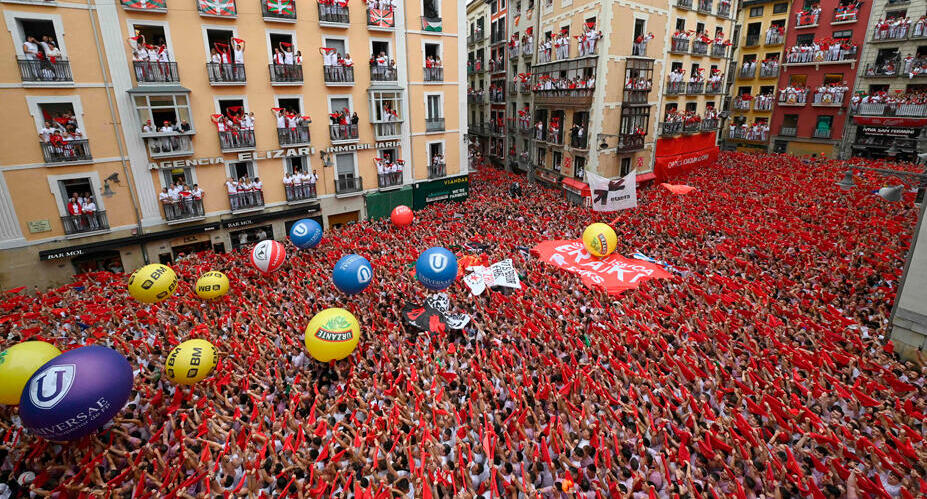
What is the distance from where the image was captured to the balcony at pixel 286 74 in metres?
19.9

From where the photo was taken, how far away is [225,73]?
18.9 metres

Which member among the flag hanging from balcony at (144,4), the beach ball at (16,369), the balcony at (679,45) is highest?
the flag hanging from balcony at (144,4)

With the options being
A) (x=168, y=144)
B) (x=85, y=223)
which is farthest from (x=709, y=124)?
(x=85, y=223)

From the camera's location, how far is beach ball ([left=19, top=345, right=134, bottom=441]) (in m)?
7.05

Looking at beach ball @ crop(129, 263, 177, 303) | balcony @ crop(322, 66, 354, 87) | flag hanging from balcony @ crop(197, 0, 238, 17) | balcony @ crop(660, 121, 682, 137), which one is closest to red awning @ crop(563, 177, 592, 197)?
Answer: balcony @ crop(660, 121, 682, 137)

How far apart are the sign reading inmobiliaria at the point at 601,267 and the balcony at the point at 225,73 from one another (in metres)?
15.3

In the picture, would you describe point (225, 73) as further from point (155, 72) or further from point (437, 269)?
point (437, 269)

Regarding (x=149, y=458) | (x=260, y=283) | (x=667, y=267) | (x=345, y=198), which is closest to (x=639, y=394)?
(x=667, y=267)

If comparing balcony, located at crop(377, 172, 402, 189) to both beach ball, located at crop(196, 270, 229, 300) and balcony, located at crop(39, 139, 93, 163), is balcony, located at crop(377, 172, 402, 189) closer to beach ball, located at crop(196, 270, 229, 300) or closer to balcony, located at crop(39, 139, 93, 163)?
beach ball, located at crop(196, 270, 229, 300)

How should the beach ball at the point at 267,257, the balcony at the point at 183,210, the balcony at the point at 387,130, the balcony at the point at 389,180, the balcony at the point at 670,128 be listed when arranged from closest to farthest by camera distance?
1. the beach ball at the point at 267,257
2. the balcony at the point at 183,210
3. the balcony at the point at 387,130
4. the balcony at the point at 389,180
5. the balcony at the point at 670,128

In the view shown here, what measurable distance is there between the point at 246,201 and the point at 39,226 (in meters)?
7.47

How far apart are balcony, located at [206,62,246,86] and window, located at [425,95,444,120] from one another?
31.9 ft

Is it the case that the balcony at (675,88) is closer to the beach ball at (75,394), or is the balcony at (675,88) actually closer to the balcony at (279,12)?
the balcony at (279,12)

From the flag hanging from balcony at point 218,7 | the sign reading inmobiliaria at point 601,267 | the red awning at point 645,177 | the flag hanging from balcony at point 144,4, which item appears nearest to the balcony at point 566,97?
the red awning at point 645,177
